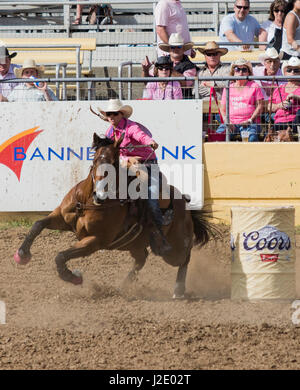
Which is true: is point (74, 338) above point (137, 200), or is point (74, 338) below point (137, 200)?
below

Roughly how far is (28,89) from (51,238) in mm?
2193

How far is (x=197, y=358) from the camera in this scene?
228 inches

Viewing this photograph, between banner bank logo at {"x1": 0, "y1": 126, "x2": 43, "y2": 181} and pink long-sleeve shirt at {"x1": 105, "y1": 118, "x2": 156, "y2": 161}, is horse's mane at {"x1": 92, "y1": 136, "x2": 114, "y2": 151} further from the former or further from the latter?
banner bank logo at {"x1": 0, "y1": 126, "x2": 43, "y2": 181}

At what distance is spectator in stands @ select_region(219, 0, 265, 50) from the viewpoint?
13.0 metres

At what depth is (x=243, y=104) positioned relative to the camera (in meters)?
10.7

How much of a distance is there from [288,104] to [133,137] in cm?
343

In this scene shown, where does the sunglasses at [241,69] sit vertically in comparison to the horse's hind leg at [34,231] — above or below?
above

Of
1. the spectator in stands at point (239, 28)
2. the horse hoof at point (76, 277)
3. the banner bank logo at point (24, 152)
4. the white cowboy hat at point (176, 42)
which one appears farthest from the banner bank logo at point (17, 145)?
the spectator in stands at point (239, 28)

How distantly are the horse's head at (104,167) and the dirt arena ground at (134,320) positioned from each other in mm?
1182

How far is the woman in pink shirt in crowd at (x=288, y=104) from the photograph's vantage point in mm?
10531

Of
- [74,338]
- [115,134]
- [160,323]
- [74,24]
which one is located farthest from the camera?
[74,24]

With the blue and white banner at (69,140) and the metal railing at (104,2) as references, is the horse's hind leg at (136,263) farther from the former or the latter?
the metal railing at (104,2)
